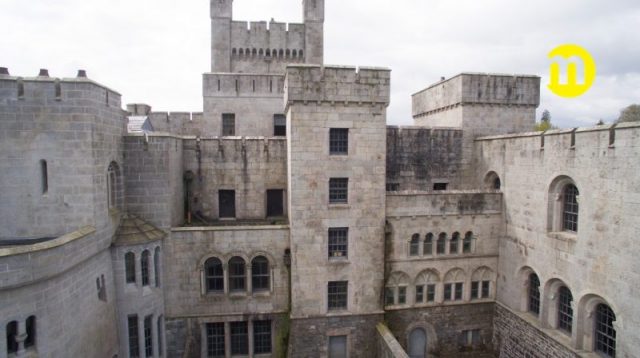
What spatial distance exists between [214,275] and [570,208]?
58.8 ft

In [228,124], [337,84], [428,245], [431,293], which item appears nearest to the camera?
[337,84]

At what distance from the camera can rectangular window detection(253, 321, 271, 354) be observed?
2072 cm

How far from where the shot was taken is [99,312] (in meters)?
15.5

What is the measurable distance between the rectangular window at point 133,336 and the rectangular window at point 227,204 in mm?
7308

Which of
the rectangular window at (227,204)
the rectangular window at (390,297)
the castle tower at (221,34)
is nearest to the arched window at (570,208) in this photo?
the rectangular window at (390,297)

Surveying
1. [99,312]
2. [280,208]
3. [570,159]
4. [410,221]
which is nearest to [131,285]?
[99,312]

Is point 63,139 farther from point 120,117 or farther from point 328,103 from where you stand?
point 328,103

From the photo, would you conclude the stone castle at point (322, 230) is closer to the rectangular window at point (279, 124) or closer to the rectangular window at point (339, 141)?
the rectangular window at point (339, 141)

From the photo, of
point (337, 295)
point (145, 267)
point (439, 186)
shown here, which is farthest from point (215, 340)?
point (439, 186)

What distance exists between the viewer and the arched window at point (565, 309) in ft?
60.8

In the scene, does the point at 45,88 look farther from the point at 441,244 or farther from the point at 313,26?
the point at 313,26

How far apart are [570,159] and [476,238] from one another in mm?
6750

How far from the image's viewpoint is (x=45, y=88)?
14.5 metres

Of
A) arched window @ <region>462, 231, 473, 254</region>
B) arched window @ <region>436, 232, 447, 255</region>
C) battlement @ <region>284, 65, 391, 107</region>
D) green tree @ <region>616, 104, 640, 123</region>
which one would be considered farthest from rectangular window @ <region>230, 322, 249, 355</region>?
green tree @ <region>616, 104, 640, 123</region>
